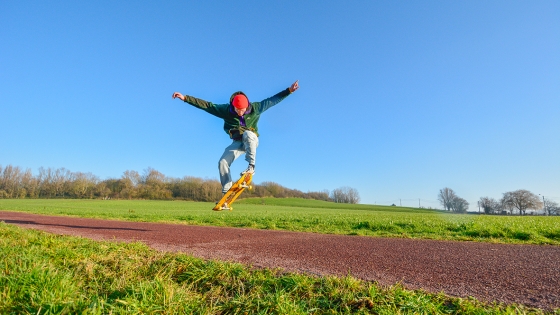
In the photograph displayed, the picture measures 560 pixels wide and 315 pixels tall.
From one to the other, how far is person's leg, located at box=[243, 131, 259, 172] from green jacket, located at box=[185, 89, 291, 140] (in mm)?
177

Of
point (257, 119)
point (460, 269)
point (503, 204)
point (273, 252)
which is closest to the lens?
point (460, 269)

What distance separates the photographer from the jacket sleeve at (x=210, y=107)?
294 inches

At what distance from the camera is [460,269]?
3980 mm

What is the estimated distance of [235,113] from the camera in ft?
24.5

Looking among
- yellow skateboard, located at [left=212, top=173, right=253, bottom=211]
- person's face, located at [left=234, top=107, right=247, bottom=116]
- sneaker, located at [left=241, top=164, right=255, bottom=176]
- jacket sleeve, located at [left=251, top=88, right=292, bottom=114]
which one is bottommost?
yellow skateboard, located at [left=212, top=173, right=253, bottom=211]

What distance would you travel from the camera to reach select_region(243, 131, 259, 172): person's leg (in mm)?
7336

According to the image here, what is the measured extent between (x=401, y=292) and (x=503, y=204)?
365ft

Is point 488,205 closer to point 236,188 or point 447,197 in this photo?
point 447,197

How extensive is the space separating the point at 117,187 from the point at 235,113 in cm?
10807

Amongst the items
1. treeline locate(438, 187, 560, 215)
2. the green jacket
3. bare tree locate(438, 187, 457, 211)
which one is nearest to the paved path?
the green jacket

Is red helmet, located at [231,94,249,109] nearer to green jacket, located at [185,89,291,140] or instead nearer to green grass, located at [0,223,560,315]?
green jacket, located at [185,89,291,140]

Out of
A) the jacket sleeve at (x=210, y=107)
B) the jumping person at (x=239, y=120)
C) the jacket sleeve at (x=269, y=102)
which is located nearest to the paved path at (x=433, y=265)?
the jumping person at (x=239, y=120)

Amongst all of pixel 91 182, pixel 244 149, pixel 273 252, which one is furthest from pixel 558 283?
pixel 91 182

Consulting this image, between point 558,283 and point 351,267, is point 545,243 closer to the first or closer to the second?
point 558,283
